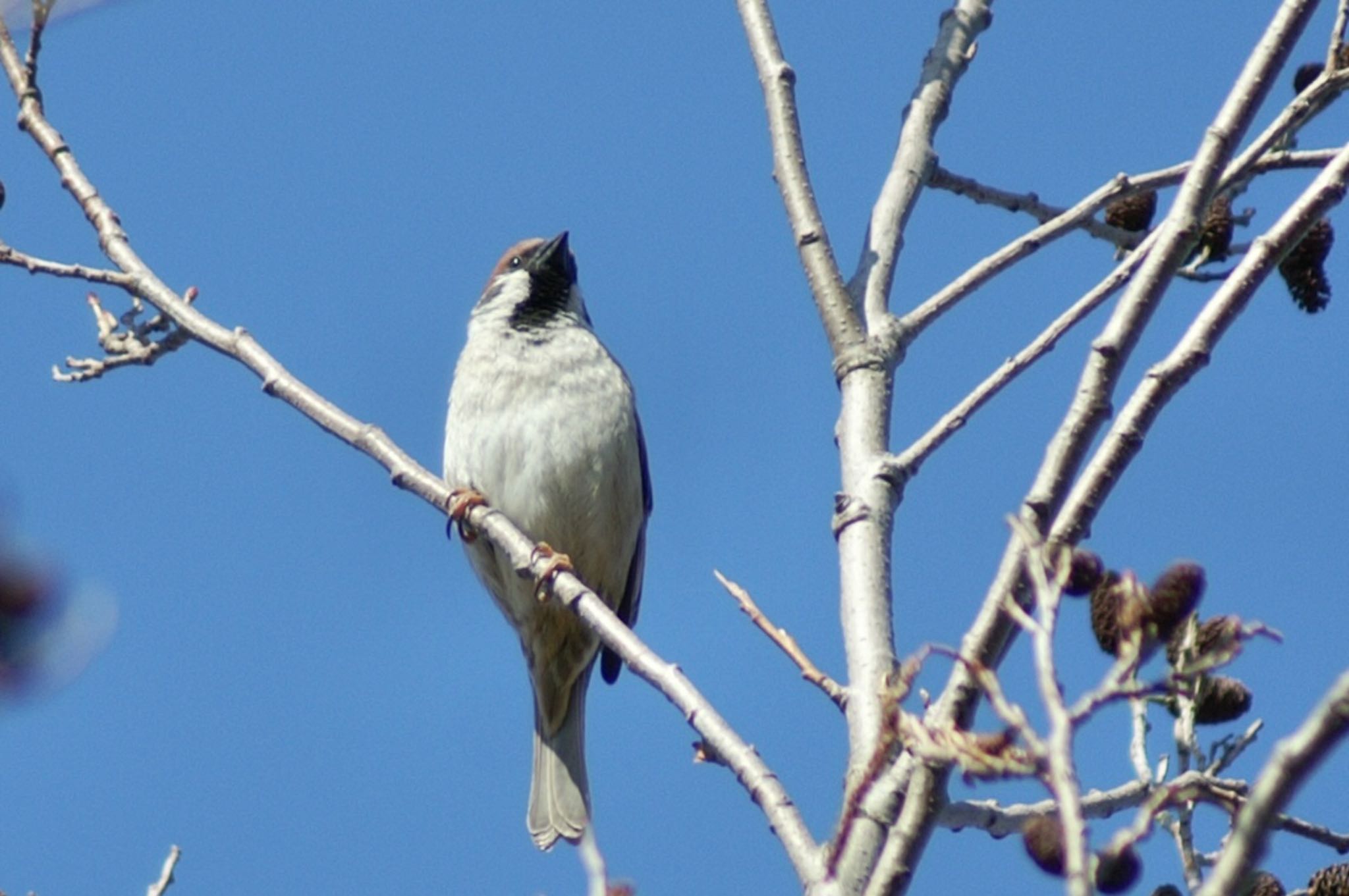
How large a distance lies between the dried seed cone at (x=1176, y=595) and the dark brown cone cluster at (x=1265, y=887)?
46 centimetres

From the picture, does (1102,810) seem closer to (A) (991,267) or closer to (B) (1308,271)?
(A) (991,267)

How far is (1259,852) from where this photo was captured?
1.31 m

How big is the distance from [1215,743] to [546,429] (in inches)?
113

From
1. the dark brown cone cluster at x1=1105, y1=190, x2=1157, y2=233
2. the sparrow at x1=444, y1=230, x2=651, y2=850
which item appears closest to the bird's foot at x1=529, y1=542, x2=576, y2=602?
the sparrow at x1=444, y1=230, x2=651, y2=850

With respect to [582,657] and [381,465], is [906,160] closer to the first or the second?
[381,465]

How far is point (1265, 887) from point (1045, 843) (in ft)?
1.55

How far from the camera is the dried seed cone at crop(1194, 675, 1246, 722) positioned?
3062 millimetres

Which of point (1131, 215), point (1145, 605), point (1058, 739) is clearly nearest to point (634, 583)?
point (1131, 215)

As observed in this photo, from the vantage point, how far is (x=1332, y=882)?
2.56 metres

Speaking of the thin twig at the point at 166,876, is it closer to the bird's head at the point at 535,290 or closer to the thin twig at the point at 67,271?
the thin twig at the point at 67,271

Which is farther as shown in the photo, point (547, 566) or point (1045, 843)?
point (547, 566)

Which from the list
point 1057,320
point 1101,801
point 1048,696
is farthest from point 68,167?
point 1048,696

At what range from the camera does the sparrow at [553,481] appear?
539cm

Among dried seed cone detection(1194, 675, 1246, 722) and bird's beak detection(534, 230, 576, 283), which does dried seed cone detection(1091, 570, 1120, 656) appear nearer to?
dried seed cone detection(1194, 675, 1246, 722)
